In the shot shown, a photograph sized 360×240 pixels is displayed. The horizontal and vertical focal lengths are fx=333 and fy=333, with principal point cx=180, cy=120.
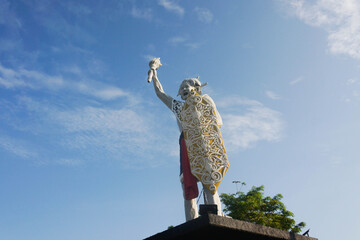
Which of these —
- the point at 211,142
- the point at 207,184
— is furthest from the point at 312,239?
the point at 211,142

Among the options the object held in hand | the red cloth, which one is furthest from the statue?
the object held in hand

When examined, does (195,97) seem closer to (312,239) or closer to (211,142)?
(211,142)

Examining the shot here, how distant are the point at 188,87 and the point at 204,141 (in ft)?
8.26

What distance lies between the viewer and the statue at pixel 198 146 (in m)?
10.4

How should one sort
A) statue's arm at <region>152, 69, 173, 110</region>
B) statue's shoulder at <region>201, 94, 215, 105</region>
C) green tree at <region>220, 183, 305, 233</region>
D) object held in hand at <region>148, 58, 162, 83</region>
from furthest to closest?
green tree at <region>220, 183, 305, 233</region> → object held in hand at <region>148, 58, 162, 83</region> → statue's arm at <region>152, 69, 173, 110</region> → statue's shoulder at <region>201, 94, 215, 105</region>

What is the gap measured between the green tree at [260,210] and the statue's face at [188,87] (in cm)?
980

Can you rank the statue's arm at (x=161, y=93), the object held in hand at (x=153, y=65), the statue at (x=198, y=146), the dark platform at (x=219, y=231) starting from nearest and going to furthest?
the dark platform at (x=219, y=231) < the statue at (x=198, y=146) < the statue's arm at (x=161, y=93) < the object held in hand at (x=153, y=65)

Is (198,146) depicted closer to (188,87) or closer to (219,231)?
(188,87)

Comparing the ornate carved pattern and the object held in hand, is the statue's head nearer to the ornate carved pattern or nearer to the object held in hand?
the ornate carved pattern

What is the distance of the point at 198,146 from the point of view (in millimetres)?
10961

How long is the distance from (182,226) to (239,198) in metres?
17.7

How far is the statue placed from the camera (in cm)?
1043

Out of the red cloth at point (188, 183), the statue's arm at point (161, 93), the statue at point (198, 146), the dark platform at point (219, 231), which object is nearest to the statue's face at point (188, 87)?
the statue at point (198, 146)

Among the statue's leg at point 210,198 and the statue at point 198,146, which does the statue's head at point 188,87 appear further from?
the statue's leg at point 210,198
